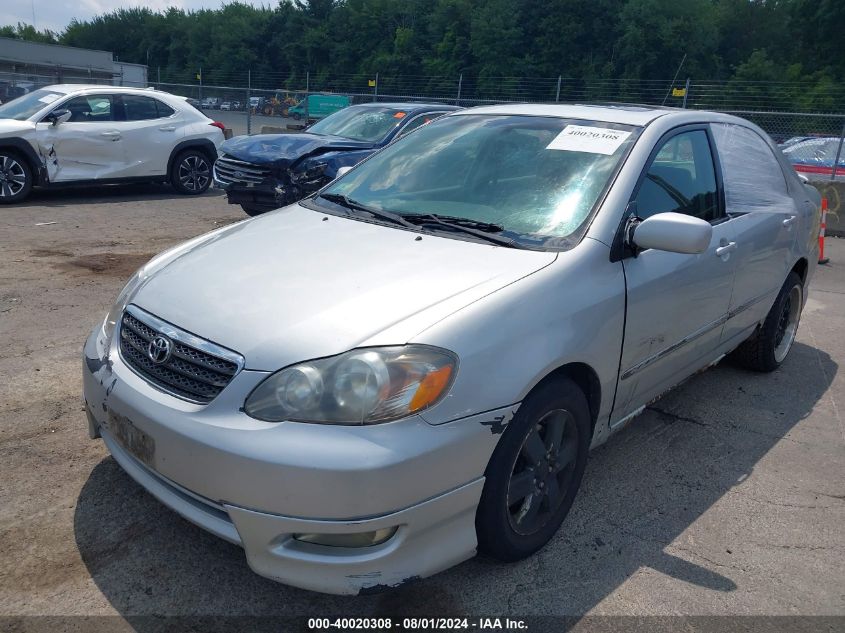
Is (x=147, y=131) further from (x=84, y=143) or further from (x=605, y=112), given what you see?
(x=605, y=112)

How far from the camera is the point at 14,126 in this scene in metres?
9.67

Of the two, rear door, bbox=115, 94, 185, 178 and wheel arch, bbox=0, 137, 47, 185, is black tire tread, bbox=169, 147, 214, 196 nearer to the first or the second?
rear door, bbox=115, 94, 185, 178

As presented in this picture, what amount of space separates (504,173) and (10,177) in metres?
8.76

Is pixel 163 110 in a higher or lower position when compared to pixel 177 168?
higher

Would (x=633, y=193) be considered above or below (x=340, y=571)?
above

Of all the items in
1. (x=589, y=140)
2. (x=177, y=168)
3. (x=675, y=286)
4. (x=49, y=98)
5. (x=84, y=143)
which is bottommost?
(x=177, y=168)

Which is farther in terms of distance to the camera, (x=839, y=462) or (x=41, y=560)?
(x=839, y=462)

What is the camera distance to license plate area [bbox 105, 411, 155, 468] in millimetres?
2447

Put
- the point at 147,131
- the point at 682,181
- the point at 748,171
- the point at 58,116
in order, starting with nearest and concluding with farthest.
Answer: the point at 682,181
the point at 748,171
the point at 58,116
the point at 147,131

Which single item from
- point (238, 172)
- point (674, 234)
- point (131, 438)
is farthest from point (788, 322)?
point (238, 172)

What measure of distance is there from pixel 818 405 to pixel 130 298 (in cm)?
404

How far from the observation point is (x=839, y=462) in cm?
379

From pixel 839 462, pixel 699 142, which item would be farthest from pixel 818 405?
pixel 699 142

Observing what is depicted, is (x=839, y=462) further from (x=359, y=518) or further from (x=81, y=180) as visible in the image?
(x=81, y=180)
